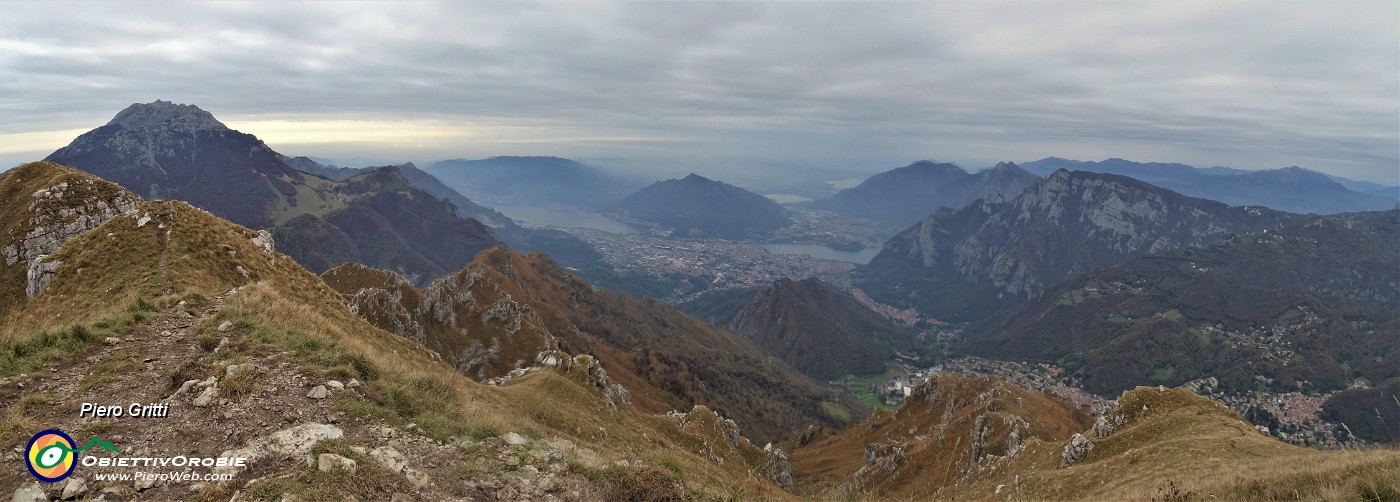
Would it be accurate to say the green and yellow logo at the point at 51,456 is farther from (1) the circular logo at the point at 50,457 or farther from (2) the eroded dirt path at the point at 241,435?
(2) the eroded dirt path at the point at 241,435

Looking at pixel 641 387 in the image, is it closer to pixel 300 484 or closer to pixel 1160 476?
pixel 1160 476

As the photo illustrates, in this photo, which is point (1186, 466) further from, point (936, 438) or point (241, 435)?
point (936, 438)

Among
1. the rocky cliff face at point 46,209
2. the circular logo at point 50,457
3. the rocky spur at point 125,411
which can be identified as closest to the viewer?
the circular logo at point 50,457

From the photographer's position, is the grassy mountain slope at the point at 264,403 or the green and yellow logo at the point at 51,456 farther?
the grassy mountain slope at the point at 264,403

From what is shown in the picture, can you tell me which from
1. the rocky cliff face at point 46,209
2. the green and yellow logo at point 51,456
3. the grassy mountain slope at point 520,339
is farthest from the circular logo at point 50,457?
the grassy mountain slope at point 520,339

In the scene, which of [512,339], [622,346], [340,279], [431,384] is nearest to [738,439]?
[512,339]

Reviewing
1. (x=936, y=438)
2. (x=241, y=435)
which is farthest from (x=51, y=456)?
(x=936, y=438)

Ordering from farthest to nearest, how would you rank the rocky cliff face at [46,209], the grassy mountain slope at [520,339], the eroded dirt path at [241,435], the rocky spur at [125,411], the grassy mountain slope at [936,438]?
the grassy mountain slope at [520,339]
the grassy mountain slope at [936,438]
the rocky cliff face at [46,209]
the rocky spur at [125,411]
the eroded dirt path at [241,435]

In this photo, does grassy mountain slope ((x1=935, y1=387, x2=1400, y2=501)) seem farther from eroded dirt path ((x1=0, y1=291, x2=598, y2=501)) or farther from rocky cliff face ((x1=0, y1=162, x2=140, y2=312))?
rocky cliff face ((x1=0, y1=162, x2=140, y2=312))
